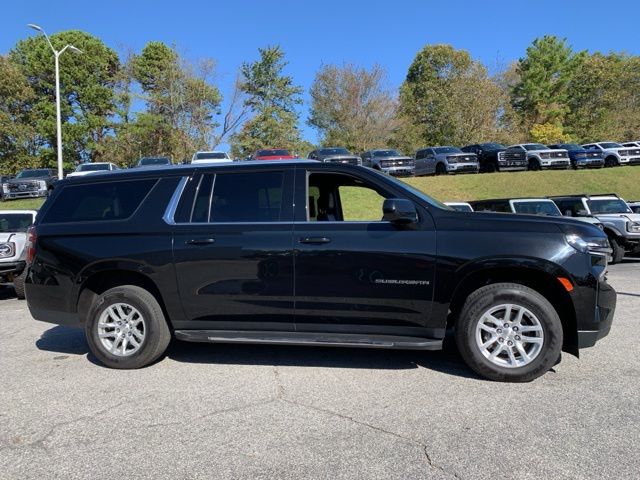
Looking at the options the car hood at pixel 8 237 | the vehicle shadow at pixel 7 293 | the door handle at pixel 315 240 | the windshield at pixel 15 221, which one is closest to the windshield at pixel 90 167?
the vehicle shadow at pixel 7 293

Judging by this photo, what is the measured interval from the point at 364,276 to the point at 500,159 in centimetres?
2622

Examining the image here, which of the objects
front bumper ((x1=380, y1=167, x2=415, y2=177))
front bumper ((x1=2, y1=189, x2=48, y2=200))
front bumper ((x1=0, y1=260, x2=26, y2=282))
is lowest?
front bumper ((x1=0, y1=260, x2=26, y2=282))

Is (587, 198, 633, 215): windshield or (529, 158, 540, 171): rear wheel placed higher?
(529, 158, 540, 171): rear wheel

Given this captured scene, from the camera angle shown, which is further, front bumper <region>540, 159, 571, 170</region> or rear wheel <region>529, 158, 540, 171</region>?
rear wheel <region>529, 158, 540, 171</region>

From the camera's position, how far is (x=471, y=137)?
41.5 metres

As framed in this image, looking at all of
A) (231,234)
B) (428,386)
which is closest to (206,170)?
(231,234)

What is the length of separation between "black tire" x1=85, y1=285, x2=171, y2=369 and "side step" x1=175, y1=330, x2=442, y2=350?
281 mm

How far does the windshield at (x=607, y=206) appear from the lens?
14341 mm

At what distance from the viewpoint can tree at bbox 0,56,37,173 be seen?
127 feet

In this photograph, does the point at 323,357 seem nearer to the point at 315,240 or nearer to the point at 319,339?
the point at 319,339

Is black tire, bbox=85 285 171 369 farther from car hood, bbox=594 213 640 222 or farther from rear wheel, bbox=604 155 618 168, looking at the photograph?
rear wheel, bbox=604 155 618 168

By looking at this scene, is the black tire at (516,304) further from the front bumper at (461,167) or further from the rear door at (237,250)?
the front bumper at (461,167)

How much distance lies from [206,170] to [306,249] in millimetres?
1322

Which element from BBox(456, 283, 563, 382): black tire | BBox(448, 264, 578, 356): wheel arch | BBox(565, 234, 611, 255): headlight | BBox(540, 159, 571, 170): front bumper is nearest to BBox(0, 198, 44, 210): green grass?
BBox(448, 264, 578, 356): wheel arch
